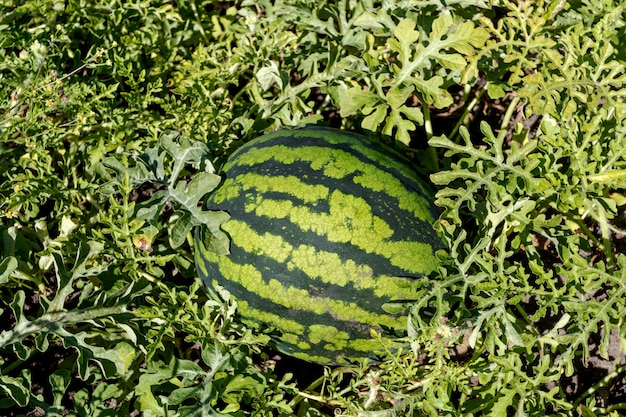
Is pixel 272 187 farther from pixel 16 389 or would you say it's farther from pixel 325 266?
pixel 16 389

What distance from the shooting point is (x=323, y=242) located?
269 cm

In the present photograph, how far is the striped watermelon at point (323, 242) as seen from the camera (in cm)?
269

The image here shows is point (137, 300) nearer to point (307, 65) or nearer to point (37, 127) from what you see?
point (37, 127)

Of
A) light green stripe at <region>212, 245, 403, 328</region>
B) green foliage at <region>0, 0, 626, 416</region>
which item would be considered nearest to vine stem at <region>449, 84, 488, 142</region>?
green foliage at <region>0, 0, 626, 416</region>

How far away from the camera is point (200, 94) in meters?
3.34

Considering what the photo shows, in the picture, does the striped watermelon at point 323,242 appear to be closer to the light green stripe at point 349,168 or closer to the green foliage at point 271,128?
the light green stripe at point 349,168

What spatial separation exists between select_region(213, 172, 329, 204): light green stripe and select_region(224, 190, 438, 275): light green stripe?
0.05 meters

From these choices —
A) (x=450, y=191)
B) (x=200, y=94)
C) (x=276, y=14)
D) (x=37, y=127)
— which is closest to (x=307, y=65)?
(x=276, y=14)

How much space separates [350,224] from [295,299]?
15.8 inches

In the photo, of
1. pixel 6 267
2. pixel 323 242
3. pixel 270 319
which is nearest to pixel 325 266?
pixel 323 242

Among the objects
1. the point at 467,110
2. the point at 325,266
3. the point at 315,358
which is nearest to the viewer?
the point at 325,266

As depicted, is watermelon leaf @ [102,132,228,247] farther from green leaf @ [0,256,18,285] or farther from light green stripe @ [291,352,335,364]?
light green stripe @ [291,352,335,364]

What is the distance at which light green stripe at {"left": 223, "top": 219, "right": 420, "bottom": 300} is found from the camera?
106 inches

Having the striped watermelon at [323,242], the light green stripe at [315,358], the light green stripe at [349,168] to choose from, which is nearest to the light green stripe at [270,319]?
the striped watermelon at [323,242]
